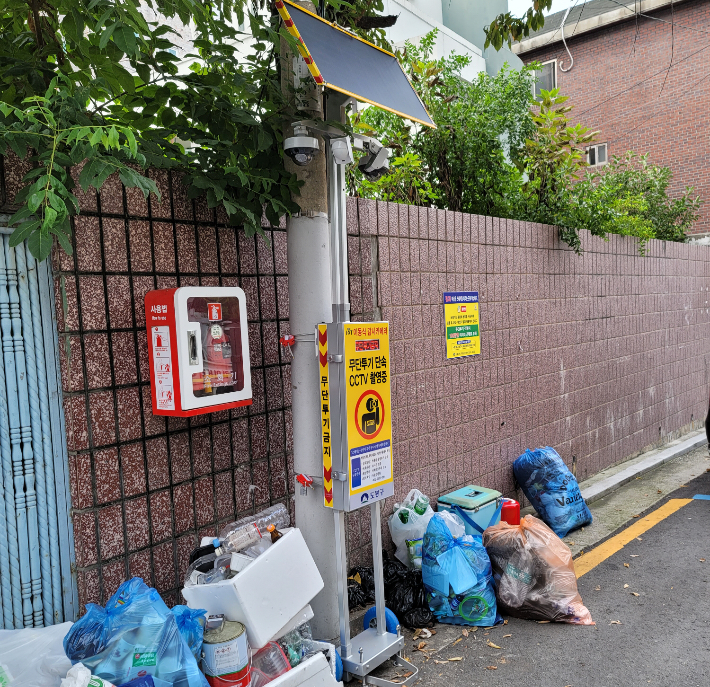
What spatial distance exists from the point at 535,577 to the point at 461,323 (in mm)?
2086

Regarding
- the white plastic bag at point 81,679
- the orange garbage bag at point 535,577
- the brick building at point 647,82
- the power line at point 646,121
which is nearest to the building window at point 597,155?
the brick building at point 647,82

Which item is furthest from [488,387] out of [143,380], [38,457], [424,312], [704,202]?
[704,202]

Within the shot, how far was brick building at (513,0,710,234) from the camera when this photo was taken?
1435cm

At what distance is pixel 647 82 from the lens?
605 inches

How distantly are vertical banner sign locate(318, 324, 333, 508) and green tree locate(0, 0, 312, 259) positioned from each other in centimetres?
73

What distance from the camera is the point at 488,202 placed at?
6887 millimetres

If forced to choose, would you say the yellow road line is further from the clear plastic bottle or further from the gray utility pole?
the clear plastic bottle

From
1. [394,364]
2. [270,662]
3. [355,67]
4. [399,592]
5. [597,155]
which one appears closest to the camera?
[270,662]

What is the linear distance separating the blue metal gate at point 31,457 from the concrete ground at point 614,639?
1.86 metres

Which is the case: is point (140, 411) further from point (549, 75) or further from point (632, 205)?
point (549, 75)

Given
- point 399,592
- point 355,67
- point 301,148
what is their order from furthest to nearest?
1. point 399,592
2. point 355,67
3. point 301,148

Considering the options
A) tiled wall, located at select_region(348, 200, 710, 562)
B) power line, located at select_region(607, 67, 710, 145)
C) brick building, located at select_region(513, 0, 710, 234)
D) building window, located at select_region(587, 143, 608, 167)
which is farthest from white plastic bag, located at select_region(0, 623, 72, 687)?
building window, located at select_region(587, 143, 608, 167)

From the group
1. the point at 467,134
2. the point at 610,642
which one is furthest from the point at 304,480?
the point at 467,134

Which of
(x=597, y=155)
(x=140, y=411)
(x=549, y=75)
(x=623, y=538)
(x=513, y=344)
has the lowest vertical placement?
(x=623, y=538)
